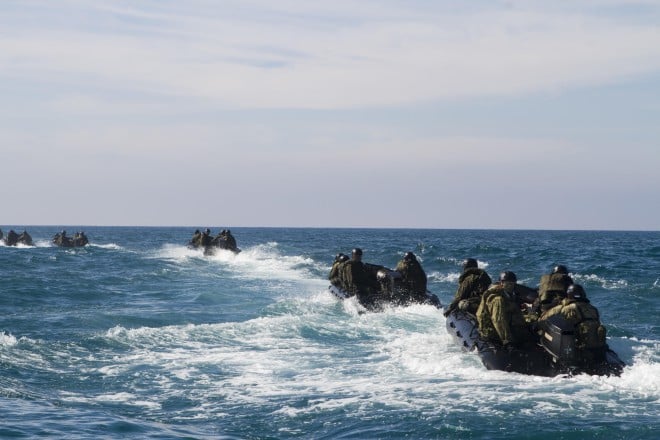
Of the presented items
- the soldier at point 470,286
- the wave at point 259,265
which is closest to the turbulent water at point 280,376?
the soldier at point 470,286

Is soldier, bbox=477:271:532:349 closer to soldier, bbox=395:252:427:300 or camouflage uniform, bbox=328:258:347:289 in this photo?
soldier, bbox=395:252:427:300

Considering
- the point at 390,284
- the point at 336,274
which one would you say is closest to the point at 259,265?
the point at 336,274

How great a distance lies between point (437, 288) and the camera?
99.0 feet

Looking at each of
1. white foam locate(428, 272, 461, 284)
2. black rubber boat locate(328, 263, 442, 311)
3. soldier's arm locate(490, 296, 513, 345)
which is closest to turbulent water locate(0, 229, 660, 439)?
black rubber boat locate(328, 263, 442, 311)

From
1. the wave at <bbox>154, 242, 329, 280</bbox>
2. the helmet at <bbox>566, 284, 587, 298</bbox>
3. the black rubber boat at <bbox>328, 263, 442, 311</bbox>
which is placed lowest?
the wave at <bbox>154, 242, 329, 280</bbox>

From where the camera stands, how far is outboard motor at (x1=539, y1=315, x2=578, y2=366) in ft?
39.8

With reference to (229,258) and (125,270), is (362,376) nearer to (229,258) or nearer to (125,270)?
(125,270)

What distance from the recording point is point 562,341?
12.1 meters

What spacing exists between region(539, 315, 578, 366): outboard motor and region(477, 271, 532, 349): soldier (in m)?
0.81

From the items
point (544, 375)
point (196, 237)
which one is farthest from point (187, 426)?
point (196, 237)

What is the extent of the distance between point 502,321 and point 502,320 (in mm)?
16

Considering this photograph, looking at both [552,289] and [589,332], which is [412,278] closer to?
[552,289]

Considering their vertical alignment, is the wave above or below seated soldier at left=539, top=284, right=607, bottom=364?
below

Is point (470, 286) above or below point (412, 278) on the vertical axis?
above
